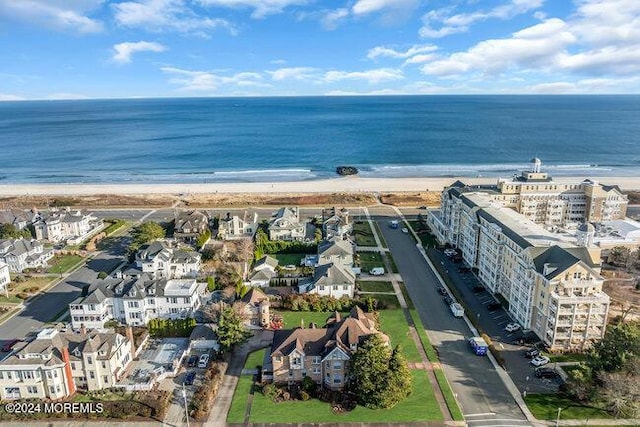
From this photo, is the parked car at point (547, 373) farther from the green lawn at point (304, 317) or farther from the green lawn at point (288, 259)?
the green lawn at point (288, 259)

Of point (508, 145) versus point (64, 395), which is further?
point (508, 145)

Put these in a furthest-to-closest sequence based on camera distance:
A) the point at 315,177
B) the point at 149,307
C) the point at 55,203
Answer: the point at 315,177
the point at 55,203
the point at 149,307

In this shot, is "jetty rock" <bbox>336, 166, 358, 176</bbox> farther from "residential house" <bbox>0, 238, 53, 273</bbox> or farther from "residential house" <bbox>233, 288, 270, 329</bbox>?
"residential house" <bbox>233, 288, 270, 329</bbox>

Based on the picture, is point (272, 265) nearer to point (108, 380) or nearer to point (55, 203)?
point (108, 380)

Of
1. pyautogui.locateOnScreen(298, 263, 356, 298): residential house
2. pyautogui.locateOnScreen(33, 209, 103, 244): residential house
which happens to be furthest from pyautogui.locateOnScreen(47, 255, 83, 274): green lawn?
pyautogui.locateOnScreen(298, 263, 356, 298): residential house

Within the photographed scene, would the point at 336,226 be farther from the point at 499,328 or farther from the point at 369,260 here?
the point at 499,328

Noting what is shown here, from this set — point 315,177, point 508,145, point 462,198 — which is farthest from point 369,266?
point 508,145

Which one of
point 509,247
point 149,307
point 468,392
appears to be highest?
point 509,247
